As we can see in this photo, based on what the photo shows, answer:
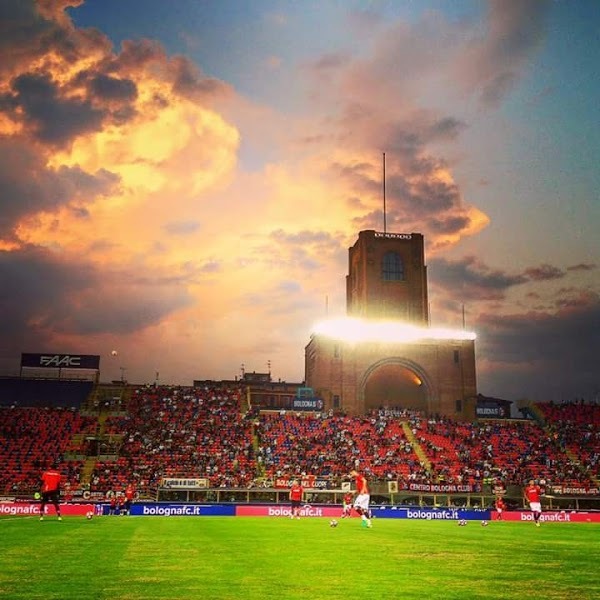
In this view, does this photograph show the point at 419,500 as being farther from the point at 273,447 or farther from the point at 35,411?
the point at 35,411

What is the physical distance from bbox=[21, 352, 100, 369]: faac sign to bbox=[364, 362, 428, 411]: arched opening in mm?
34925

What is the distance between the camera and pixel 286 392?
313 feet

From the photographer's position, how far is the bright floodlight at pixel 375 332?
3270 inches

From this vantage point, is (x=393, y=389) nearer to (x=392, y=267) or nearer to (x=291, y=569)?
(x=392, y=267)

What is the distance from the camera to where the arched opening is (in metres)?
85.6

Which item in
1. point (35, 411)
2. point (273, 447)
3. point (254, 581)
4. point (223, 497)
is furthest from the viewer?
point (35, 411)

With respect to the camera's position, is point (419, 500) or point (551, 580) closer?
point (551, 580)

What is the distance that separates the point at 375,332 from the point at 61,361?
130ft

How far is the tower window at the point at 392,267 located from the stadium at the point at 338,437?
0.15 metres

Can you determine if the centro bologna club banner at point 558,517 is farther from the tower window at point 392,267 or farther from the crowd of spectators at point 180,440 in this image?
the tower window at point 392,267

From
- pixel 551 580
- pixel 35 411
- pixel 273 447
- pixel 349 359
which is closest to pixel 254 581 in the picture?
pixel 551 580

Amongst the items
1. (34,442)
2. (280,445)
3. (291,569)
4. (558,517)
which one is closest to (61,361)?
(34,442)

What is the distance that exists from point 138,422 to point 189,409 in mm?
6235

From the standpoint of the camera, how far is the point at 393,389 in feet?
285
